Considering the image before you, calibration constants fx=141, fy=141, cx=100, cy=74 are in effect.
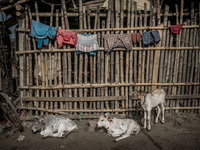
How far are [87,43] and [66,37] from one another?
2.87 feet

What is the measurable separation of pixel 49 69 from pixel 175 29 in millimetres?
5498

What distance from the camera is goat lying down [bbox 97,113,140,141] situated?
4.88 m

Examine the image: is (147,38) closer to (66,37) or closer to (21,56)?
(66,37)

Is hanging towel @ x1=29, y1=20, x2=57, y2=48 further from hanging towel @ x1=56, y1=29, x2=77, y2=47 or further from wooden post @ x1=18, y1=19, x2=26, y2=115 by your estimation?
wooden post @ x1=18, y1=19, x2=26, y2=115

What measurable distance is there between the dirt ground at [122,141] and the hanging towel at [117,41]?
3304mm

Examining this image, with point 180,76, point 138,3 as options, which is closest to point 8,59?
point 138,3

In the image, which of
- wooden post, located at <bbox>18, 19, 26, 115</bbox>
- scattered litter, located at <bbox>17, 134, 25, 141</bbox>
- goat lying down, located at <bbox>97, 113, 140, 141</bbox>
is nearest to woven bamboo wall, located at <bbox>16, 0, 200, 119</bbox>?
wooden post, located at <bbox>18, 19, 26, 115</bbox>

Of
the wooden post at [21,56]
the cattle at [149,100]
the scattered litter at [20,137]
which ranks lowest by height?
the scattered litter at [20,137]

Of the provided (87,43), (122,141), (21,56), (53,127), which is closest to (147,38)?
(87,43)

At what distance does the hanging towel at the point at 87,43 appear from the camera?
18.7 ft

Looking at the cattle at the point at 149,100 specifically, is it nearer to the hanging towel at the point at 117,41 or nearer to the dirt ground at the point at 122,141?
the dirt ground at the point at 122,141

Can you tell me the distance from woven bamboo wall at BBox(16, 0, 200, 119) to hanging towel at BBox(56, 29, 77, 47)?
26 cm

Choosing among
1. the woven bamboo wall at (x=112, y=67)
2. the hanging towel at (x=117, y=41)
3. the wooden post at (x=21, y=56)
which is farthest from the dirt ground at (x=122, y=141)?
the hanging towel at (x=117, y=41)

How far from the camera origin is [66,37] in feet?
18.7
